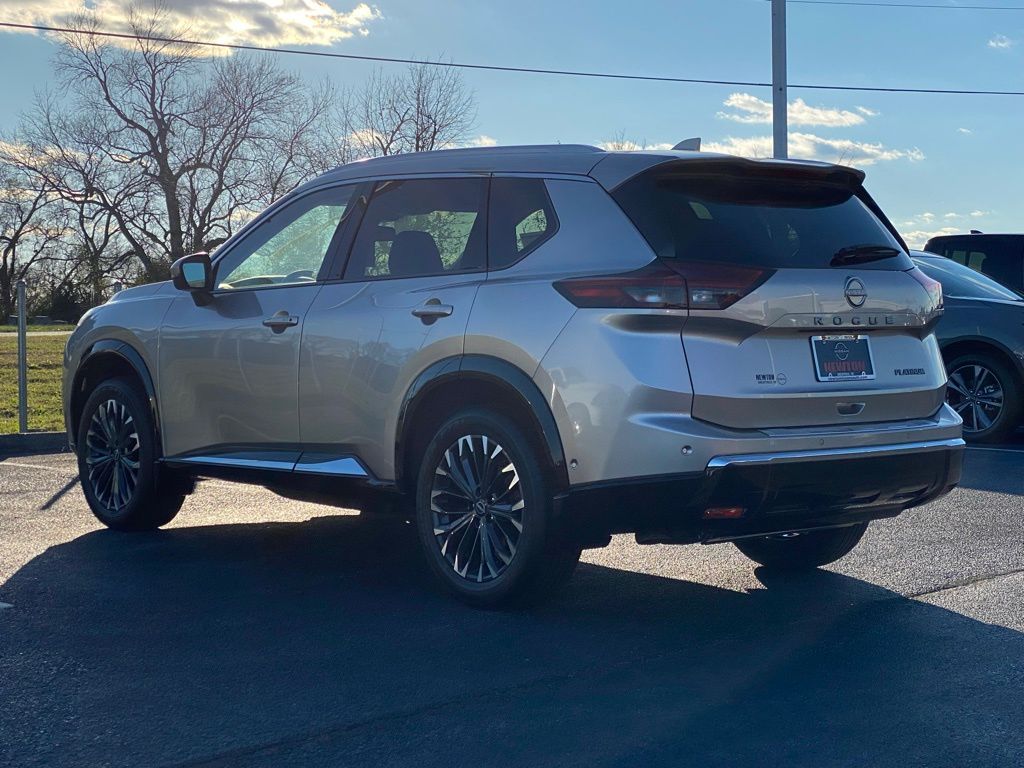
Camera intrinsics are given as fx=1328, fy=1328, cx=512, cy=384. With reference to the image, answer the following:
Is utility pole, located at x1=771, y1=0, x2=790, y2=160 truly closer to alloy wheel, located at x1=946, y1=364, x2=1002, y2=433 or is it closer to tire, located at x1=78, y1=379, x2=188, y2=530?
alloy wheel, located at x1=946, y1=364, x2=1002, y2=433

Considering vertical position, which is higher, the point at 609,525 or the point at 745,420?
the point at 745,420

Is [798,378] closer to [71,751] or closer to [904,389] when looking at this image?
[904,389]

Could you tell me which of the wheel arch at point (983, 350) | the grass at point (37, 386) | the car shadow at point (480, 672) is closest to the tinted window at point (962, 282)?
the wheel arch at point (983, 350)

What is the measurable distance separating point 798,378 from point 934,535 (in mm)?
2484

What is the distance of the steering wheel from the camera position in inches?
248

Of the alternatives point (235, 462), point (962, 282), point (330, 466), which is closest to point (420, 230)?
point (330, 466)

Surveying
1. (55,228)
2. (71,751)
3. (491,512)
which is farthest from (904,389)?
(55,228)

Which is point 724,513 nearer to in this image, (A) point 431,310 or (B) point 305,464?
(A) point 431,310

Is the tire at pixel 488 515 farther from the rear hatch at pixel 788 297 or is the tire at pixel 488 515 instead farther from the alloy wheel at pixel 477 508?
the rear hatch at pixel 788 297

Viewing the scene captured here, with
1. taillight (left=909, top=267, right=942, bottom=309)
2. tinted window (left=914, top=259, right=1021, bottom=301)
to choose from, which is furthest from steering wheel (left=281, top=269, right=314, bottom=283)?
tinted window (left=914, top=259, right=1021, bottom=301)

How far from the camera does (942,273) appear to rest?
1220 centimetres

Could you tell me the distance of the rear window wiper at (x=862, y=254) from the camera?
205 inches

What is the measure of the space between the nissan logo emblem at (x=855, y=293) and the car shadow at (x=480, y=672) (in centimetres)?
124

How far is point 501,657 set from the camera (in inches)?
184
